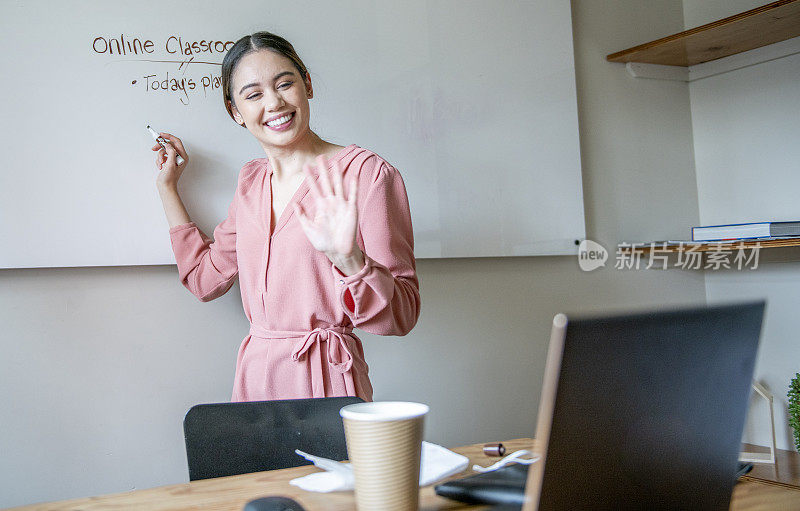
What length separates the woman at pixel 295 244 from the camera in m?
1.71

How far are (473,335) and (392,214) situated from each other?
110 centimetres

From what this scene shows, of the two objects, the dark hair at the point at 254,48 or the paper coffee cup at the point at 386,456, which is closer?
the paper coffee cup at the point at 386,456

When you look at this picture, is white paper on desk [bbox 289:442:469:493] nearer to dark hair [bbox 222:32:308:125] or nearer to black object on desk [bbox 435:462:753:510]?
black object on desk [bbox 435:462:753:510]

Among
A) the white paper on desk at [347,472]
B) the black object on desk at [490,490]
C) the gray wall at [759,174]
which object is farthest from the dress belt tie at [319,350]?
the gray wall at [759,174]

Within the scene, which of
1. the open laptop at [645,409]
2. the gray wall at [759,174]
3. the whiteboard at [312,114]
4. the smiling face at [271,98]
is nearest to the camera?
the open laptop at [645,409]

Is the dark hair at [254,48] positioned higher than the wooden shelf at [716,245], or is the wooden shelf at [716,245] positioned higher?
the dark hair at [254,48]

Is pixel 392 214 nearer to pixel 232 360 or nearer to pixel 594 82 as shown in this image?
pixel 232 360

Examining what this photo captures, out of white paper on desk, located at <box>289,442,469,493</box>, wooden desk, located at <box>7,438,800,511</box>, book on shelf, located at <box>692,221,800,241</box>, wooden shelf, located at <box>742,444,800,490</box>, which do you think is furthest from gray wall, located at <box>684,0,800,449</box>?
white paper on desk, located at <box>289,442,469,493</box>

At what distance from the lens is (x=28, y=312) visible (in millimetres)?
2000

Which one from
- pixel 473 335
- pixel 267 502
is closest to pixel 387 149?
pixel 473 335

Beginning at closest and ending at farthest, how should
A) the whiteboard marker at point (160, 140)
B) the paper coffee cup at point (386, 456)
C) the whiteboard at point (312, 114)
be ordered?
1. the paper coffee cup at point (386, 456)
2. the whiteboard at point (312, 114)
3. the whiteboard marker at point (160, 140)

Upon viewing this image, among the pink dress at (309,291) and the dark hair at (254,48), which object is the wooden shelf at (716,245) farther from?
the dark hair at (254,48)

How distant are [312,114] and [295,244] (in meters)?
0.75

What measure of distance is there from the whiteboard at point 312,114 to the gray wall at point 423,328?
12 centimetres
